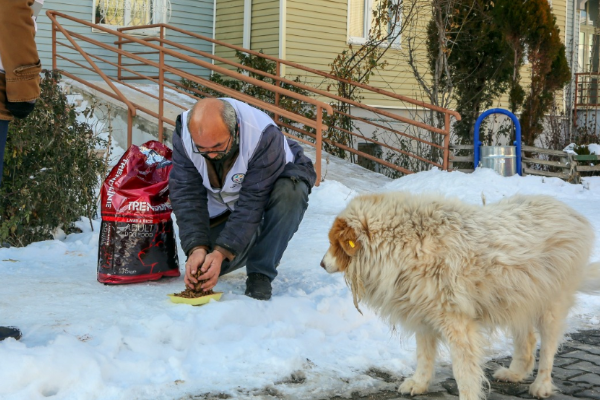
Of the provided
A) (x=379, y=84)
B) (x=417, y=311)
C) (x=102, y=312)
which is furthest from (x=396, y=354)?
(x=379, y=84)

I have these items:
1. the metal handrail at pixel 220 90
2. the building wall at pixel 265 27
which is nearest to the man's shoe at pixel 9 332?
the metal handrail at pixel 220 90

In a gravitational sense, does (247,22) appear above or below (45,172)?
above

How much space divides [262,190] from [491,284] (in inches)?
64.9

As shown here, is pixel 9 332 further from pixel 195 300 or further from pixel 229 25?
pixel 229 25

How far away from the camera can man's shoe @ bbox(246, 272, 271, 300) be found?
13.9 feet

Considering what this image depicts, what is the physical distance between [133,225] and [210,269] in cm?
84

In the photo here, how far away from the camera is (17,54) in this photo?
10.6ft

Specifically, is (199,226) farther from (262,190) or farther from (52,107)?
(52,107)

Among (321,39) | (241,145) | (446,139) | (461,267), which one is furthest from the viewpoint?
(321,39)

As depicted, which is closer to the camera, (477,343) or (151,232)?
(477,343)

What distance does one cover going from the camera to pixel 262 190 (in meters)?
4.21

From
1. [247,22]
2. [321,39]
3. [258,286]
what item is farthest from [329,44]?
[258,286]

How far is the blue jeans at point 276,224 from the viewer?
4.30 m

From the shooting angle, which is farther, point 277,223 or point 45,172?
point 45,172
